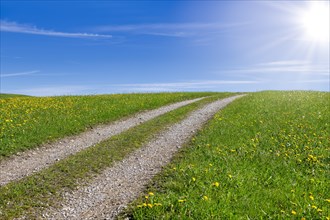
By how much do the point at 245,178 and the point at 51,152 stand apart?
8579 mm

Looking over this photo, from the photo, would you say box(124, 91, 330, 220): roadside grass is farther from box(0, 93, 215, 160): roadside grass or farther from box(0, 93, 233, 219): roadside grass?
box(0, 93, 215, 160): roadside grass

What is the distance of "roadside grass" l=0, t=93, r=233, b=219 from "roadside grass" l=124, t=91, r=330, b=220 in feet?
7.66

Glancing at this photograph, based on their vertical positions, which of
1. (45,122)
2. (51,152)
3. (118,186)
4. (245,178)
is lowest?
(118,186)

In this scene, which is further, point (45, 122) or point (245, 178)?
point (45, 122)

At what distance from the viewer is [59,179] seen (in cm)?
1042

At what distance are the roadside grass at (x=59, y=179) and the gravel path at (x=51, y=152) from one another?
77 centimetres

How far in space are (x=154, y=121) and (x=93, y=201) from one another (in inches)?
493

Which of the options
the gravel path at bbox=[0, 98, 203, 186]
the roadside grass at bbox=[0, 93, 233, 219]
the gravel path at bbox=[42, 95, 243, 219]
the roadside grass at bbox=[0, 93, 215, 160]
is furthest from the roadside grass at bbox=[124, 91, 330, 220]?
the roadside grass at bbox=[0, 93, 215, 160]

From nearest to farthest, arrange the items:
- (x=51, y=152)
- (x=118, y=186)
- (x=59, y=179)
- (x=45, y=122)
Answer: (x=118, y=186) < (x=59, y=179) < (x=51, y=152) < (x=45, y=122)

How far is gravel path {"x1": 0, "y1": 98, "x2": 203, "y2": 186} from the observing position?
38.9ft

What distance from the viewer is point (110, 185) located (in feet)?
33.2

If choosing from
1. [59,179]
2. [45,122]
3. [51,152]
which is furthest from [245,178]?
[45,122]

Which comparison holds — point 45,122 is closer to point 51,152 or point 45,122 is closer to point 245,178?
point 51,152

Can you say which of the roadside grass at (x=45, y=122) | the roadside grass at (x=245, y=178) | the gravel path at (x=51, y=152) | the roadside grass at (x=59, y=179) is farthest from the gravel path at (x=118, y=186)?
the roadside grass at (x=45, y=122)
